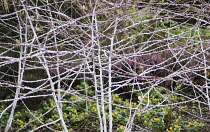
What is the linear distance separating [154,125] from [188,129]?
0.50 meters

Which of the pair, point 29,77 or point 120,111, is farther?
point 29,77

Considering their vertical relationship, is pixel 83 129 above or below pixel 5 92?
below

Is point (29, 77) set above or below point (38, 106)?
above

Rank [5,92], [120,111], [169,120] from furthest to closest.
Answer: [5,92], [120,111], [169,120]

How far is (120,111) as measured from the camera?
503cm

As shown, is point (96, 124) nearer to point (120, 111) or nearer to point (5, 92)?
point (120, 111)

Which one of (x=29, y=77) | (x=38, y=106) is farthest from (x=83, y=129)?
(x=29, y=77)

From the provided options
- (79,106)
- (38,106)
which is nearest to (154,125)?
(79,106)

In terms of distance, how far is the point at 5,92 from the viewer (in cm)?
536

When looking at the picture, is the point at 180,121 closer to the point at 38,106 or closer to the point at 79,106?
the point at 79,106

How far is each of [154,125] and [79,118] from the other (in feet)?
3.76

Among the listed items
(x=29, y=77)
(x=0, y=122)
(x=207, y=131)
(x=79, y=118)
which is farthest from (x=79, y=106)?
(x=207, y=131)

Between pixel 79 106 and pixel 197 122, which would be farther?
pixel 79 106

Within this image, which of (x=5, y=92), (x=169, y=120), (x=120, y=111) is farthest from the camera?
(x=5, y=92)
